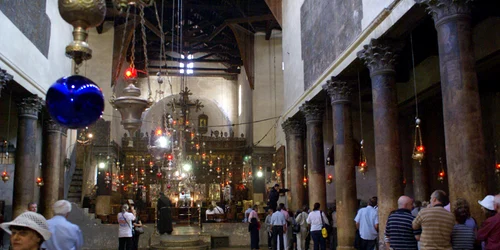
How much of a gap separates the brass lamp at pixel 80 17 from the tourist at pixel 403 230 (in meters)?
3.85

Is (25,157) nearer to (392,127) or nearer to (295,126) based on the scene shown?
(295,126)

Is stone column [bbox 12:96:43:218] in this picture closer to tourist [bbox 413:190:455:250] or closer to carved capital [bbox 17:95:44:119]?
carved capital [bbox 17:95:44:119]

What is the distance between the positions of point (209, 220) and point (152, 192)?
27.0 ft

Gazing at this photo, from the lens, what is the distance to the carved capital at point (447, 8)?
7.62 meters

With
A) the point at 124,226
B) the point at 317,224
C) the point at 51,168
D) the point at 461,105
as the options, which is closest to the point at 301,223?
the point at 317,224

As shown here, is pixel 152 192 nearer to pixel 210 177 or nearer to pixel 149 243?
pixel 210 177

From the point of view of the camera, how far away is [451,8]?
7.70m

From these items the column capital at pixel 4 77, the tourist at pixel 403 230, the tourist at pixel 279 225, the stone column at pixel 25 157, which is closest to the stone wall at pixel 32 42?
the column capital at pixel 4 77

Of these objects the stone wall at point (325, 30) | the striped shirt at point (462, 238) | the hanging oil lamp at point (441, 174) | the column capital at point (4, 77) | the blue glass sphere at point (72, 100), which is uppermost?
the stone wall at point (325, 30)

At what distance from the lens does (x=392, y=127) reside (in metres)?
10.3

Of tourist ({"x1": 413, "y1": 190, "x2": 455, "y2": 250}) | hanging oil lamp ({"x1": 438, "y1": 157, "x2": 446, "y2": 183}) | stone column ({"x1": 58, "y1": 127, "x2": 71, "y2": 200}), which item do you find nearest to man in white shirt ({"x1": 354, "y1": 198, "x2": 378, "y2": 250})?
tourist ({"x1": 413, "y1": 190, "x2": 455, "y2": 250})

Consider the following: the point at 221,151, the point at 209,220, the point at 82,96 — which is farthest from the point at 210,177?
the point at 82,96

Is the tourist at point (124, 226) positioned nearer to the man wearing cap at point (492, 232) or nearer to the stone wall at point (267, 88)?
the man wearing cap at point (492, 232)

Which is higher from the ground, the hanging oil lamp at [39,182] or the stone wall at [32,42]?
the stone wall at [32,42]
